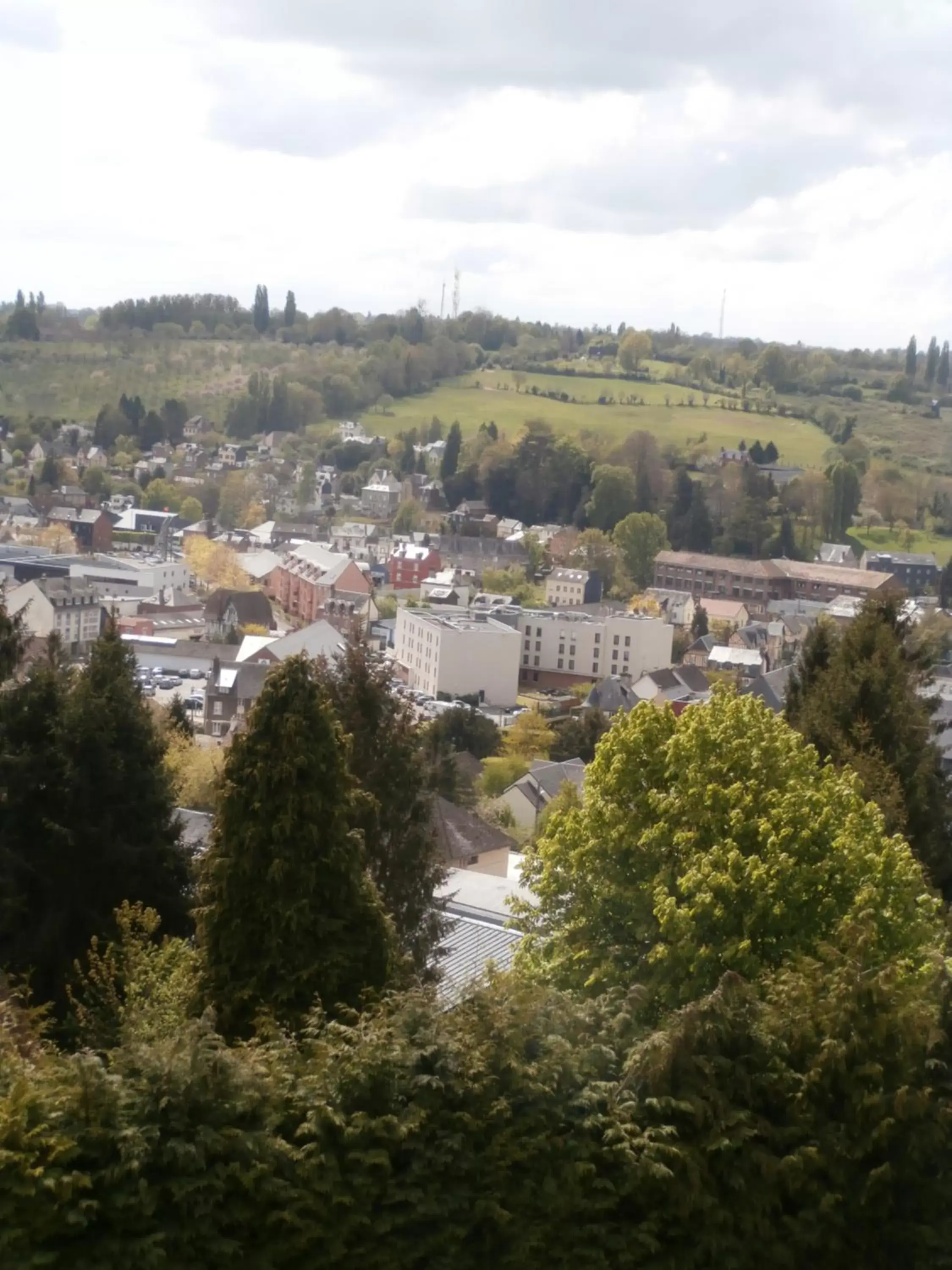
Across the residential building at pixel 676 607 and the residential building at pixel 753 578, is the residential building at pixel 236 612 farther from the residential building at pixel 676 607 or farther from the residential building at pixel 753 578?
the residential building at pixel 753 578

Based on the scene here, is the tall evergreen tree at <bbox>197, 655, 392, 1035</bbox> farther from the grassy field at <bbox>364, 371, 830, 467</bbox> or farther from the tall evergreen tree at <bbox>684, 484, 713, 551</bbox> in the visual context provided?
the grassy field at <bbox>364, 371, 830, 467</bbox>

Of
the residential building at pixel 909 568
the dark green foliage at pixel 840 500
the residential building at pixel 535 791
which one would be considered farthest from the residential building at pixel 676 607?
the residential building at pixel 535 791

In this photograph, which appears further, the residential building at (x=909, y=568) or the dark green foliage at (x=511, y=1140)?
the residential building at (x=909, y=568)

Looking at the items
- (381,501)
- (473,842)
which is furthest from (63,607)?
(381,501)

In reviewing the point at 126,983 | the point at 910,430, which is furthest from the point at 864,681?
the point at 910,430

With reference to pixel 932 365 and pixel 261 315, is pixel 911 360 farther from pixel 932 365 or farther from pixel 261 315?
pixel 261 315

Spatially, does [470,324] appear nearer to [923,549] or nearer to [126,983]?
[923,549]
